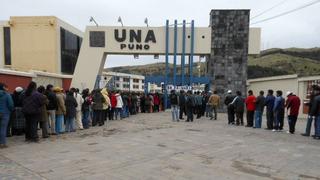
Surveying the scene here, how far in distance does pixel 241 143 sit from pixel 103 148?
425 cm

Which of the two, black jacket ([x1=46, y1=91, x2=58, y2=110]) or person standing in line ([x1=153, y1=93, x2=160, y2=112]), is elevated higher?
black jacket ([x1=46, y1=91, x2=58, y2=110])

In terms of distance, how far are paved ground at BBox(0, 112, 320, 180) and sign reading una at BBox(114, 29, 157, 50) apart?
17.5m

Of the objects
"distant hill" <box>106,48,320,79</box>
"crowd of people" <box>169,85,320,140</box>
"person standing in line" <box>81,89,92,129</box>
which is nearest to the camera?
"crowd of people" <box>169,85,320,140</box>

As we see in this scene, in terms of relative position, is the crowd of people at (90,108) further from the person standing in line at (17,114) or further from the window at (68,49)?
the window at (68,49)

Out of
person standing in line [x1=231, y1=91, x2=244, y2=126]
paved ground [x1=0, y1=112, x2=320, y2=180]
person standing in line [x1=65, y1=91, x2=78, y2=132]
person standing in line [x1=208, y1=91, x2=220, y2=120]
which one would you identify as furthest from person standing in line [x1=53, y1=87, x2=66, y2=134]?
person standing in line [x1=208, y1=91, x2=220, y2=120]

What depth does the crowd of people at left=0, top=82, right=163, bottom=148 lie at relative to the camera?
33.9ft

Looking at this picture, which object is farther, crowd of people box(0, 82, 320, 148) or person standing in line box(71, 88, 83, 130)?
person standing in line box(71, 88, 83, 130)

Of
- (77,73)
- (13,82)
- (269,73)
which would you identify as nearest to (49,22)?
(77,73)

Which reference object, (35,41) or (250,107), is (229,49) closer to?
(250,107)

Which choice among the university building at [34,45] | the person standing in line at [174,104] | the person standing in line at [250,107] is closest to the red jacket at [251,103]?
the person standing in line at [250,107]

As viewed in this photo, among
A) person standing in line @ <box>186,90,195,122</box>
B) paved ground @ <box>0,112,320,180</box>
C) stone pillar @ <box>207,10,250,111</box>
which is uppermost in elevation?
stone pillar @ <box>207,10,250,111</box>

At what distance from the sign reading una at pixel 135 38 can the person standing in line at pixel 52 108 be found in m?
17.0

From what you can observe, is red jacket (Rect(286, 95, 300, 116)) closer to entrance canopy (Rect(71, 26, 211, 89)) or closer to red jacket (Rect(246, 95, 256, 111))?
red jacket (Rect(246, 95, 256, 111))

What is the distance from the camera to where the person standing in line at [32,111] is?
35.2 ft
